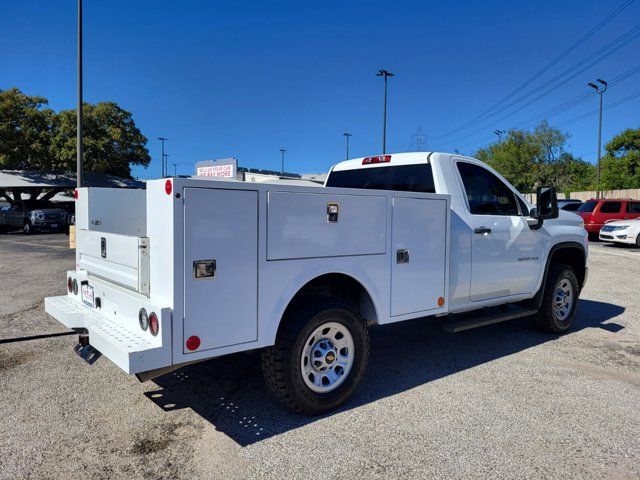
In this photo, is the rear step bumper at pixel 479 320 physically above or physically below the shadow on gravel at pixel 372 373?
above

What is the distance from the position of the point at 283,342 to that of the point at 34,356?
3247mm

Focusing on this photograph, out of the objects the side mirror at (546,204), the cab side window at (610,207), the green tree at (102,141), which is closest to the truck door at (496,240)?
the side mirror at (546,204)

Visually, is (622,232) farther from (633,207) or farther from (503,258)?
(503,258)

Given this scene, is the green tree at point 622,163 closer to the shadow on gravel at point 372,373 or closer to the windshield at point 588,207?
the windshield at point 588,207

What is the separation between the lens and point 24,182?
29.5 m

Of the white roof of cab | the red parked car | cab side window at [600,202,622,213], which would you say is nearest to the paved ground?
the white roof of cab

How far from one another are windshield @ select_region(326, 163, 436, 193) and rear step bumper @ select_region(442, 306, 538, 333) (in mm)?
1349

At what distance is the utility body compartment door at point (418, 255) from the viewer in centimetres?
433

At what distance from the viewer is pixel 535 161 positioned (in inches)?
2378

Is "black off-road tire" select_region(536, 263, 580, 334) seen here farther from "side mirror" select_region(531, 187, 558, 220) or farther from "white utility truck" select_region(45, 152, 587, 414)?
"side mirror" select_region(531, 187, 558, 220)

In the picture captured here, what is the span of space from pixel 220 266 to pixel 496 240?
3.23 meters

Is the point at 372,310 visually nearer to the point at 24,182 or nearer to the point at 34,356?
the point at 34,356

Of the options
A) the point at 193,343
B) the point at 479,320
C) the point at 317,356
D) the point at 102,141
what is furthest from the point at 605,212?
the point at 102,141

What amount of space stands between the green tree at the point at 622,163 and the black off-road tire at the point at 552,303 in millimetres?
41925
